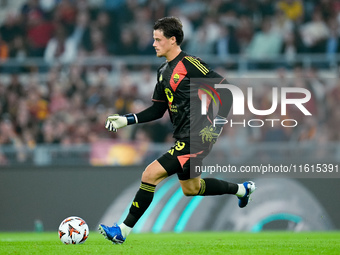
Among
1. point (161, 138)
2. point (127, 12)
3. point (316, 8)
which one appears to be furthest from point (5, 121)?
point (316, 8)

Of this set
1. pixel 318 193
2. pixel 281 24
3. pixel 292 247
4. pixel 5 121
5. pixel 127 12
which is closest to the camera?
pixel 292 247

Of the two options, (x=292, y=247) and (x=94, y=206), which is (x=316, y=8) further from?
(x=292, y=247)

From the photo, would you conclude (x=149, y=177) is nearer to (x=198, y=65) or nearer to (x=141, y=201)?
(x=141, y=201)

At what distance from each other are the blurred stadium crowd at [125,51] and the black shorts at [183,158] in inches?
186

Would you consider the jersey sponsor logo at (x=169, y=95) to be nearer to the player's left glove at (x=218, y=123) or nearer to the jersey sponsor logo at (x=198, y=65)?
the jersey sponsor logo at (x=198, y=65)

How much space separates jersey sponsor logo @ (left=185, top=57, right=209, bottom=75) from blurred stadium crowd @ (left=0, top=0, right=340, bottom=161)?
4.82m

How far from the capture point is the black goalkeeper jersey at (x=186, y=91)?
23.9 ft

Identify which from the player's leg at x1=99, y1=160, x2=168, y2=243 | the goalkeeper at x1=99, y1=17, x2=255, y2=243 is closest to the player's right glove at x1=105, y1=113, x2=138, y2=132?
the goalkeeper at x1=99, y1=17, x2=255, y2=243

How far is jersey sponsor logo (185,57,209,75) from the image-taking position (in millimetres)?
7285

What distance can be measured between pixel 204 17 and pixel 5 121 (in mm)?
5205

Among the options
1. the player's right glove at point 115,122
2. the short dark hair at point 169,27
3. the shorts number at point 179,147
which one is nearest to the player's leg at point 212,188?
the shorts number at point 179,147

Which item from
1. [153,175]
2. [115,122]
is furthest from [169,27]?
[153,175]

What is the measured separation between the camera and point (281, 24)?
15.0 m

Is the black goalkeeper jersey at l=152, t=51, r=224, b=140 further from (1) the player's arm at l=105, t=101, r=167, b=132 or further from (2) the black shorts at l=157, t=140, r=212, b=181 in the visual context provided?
Answer: (1) the player's arm at l=105, t=101, r=167, b=132
